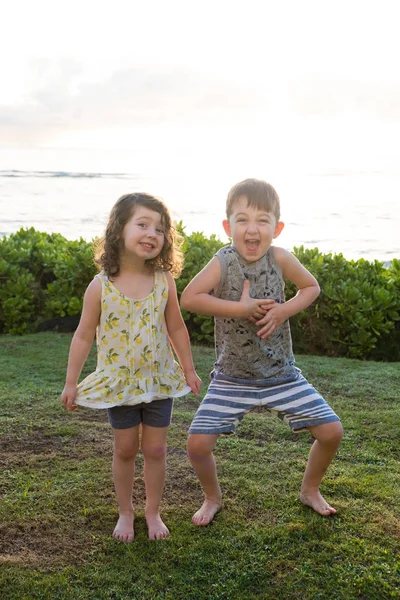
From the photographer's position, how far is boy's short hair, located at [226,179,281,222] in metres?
3.24

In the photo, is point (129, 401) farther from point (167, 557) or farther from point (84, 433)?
point (84, 433)

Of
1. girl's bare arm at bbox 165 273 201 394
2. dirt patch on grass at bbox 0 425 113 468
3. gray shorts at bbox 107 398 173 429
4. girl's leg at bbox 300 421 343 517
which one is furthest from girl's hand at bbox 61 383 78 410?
girl's leg at bbox 300 421 343 517

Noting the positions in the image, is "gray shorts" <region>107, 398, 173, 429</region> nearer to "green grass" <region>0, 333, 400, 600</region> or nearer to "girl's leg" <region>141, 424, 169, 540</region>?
"girl's leg" <region>141, 424, 169, 540</region>

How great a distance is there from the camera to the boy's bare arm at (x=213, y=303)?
3178 millimetres

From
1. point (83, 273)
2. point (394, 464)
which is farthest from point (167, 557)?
point (83, 273)

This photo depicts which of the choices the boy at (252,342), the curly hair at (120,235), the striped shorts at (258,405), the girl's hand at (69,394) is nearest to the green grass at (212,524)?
the boy at (252,342)

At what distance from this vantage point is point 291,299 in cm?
325

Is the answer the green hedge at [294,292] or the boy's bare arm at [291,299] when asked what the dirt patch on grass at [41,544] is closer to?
the boy's bare arm at [291,299]

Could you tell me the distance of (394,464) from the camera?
155 inches

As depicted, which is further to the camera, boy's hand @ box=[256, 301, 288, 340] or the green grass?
boy's hand @ box=[256, 301, 288, 340]

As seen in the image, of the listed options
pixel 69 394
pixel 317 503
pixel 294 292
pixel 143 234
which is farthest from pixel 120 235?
pixel 294 292

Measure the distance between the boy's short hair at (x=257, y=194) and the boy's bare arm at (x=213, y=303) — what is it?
0.38m

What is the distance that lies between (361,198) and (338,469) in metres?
17.2

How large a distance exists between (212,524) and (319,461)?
2.01ft
